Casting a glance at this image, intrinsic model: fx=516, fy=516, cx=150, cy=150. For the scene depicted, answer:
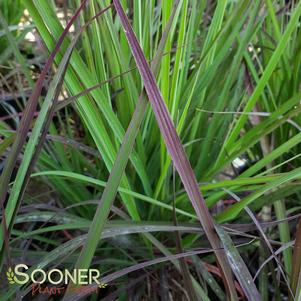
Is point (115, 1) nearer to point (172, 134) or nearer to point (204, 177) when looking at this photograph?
point (172, 134)

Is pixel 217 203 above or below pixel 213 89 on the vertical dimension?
below

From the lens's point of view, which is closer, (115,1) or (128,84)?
(115,1)

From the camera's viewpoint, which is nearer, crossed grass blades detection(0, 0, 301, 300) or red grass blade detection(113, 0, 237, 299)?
red grass blade detection(113, 0, 237, 299)

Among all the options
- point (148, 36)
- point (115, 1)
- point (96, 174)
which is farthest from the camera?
point (96, 174)

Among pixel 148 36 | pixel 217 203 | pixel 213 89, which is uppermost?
pixel 148 36

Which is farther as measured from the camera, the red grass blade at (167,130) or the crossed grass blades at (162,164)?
the crossed grass blades at (162,164)

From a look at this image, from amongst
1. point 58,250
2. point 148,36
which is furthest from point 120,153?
point 148,36

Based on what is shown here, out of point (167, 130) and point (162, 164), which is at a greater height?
point (167, 130)

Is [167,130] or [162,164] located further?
[162,164]

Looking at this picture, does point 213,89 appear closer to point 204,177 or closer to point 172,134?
point 204,177

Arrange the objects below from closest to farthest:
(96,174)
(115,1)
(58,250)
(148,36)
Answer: (115,1), (58,250), (148,36), (96,174)
